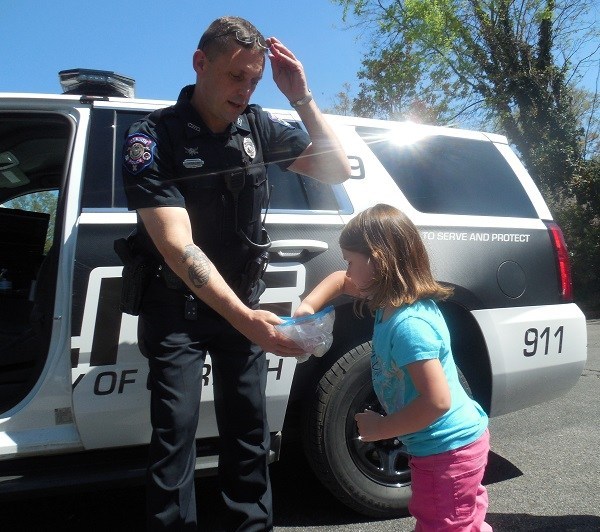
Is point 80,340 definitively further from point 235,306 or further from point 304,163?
point 304,163

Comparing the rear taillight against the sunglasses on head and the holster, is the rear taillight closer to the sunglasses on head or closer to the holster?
the sunglasses on head

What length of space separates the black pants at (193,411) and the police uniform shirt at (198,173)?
0.22m

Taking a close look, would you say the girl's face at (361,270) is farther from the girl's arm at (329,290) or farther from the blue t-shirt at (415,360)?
the girl's arm at (329,290)

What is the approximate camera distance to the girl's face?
6.00ft

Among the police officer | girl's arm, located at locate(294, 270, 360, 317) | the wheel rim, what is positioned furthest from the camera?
the wheel rim

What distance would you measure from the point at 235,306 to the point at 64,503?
73.0 inches

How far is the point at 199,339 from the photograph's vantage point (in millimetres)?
2123

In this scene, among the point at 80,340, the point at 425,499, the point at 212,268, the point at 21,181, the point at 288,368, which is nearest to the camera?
the point at 425,499

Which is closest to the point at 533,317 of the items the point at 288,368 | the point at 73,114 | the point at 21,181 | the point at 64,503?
the point at 288,368

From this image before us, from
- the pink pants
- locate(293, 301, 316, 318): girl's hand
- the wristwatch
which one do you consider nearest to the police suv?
locate(293, 301, 316, 318): girl's hand

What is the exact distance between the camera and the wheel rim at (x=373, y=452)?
271cm

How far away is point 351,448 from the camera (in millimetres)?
2713

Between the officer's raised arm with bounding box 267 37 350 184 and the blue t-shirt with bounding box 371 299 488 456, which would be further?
the officer's raised arm with bounding box 267 37 350 184

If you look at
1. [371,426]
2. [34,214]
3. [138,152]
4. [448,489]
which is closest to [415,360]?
[371,426]
